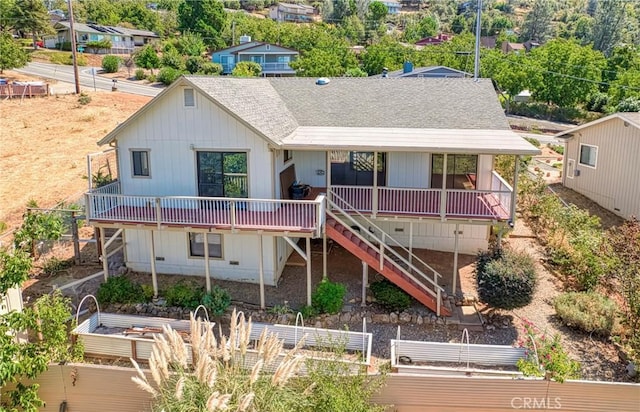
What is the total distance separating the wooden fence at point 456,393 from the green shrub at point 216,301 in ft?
16.2

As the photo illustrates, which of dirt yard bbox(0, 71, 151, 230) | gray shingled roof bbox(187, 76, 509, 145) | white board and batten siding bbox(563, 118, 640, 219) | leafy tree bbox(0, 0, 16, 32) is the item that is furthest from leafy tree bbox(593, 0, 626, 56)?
leafy tree bbox(0, 0, 16, 32)

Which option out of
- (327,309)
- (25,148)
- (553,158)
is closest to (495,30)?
(553,158)

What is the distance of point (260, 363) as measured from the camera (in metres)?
9.40

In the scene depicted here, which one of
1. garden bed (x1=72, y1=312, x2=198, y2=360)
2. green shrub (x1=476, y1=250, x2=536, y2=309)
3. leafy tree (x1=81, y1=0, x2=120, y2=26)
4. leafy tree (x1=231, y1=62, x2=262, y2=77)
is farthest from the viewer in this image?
leafy tree (x1=81, y1=0, x2=120, y2=26)

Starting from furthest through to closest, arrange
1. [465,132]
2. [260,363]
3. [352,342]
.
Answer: [465,132] → [352,342] → [260,363]

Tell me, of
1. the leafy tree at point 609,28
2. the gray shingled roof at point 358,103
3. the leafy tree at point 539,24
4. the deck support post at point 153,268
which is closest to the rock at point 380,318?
the gray shingled roof at point 358,103

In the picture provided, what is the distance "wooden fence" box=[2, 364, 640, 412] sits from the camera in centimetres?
1053

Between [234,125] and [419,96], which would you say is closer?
[234,125]

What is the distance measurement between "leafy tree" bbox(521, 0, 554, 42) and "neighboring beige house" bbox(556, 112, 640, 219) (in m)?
118

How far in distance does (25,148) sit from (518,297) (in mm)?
31782

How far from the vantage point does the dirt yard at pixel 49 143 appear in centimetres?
2630

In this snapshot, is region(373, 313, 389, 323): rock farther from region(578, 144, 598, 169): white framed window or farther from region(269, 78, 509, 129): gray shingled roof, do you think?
region(578, 144, 598, 169): white framed window

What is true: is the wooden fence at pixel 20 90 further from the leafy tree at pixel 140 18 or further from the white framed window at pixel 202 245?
the leafy tree at pixel 140 18

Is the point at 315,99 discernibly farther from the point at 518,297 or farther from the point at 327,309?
the point at 518,297
